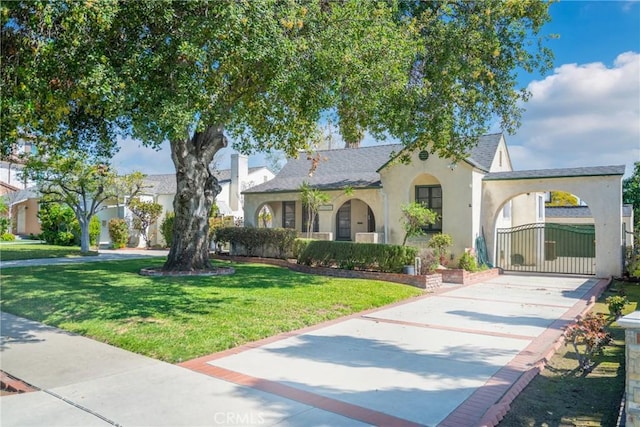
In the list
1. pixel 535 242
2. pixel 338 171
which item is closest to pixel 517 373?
pixel 535 242

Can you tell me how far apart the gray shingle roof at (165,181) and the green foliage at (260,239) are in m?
11.9

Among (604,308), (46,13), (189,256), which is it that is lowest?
(604,308)

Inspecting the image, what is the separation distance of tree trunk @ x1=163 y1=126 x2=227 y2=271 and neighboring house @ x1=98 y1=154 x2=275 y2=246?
16334 mm

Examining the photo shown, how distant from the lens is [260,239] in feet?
71.6

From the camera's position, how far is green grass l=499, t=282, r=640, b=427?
507 cm

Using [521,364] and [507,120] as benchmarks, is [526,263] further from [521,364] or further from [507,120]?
[521,364]

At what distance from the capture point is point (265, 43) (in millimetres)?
8828

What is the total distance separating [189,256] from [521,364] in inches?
480

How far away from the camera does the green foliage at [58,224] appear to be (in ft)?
101

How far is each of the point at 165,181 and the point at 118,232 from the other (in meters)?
7.53

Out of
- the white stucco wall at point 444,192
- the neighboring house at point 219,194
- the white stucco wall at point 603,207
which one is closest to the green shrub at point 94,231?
the neighboring house at point 219,194

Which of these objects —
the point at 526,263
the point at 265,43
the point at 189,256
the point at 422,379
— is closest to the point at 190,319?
the point at 422,379

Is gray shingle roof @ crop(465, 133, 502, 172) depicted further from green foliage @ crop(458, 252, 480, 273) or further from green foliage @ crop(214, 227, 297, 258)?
green foliage @ crop(214, 227, 297, 258)

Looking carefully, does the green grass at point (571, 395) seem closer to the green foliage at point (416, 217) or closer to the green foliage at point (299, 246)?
the green foliage at point (416, 217)
